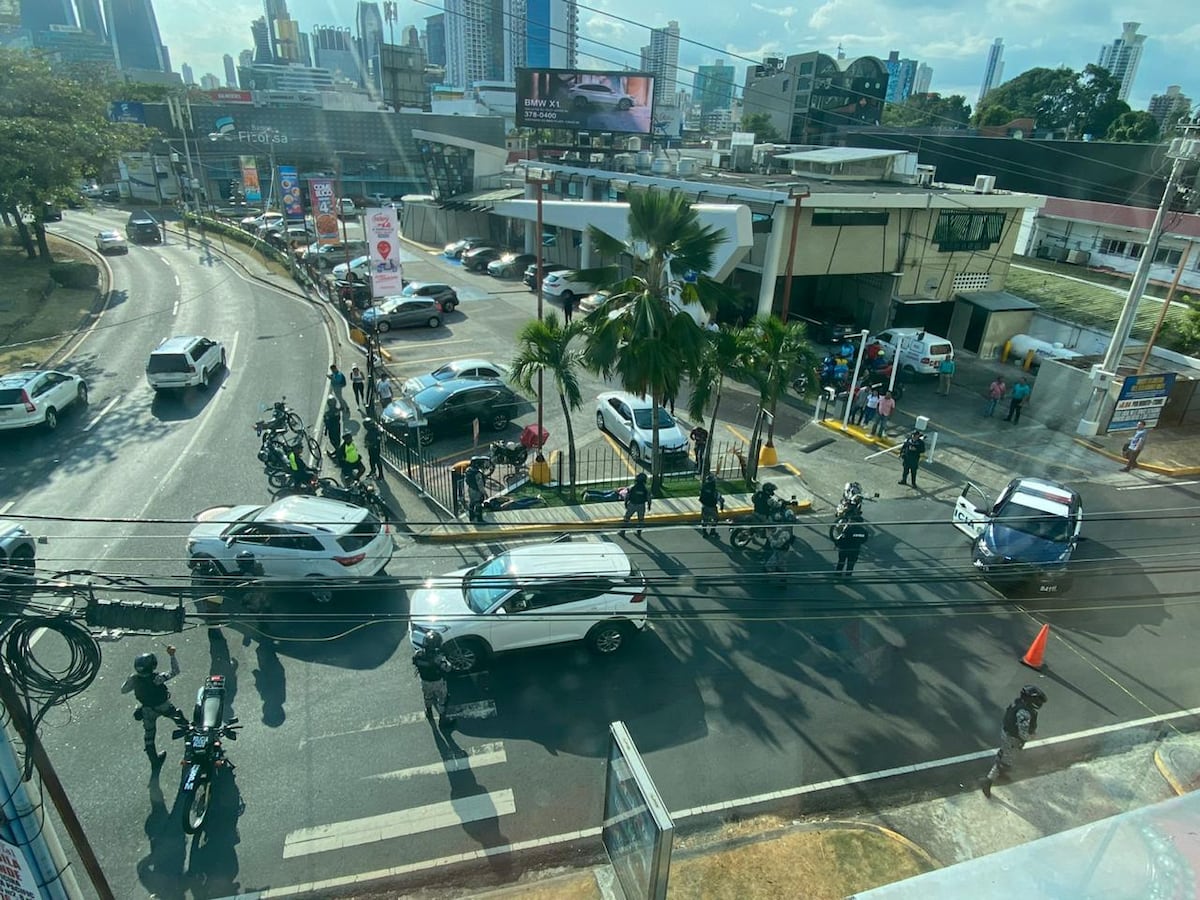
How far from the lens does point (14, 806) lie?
586 cm

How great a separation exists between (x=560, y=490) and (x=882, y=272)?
20551mm

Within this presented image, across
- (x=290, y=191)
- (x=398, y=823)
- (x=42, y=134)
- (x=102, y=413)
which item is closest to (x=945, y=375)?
(x=398, y=823)

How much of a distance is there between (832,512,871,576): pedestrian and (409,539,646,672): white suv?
450cm

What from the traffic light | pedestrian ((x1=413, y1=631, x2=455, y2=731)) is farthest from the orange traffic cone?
the traffic light

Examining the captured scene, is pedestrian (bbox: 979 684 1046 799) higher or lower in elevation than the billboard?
lower

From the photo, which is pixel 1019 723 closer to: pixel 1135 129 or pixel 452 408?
pixel 452 408

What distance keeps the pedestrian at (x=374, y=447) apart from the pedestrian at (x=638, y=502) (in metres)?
6.49

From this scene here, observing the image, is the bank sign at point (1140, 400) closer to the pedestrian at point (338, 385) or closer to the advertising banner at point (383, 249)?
the advertising banner at point (383, 249)

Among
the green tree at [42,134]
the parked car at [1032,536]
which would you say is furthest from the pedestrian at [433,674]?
the green tree at [42,134]

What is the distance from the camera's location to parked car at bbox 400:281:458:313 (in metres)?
32.2

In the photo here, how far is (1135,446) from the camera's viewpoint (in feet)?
63.7

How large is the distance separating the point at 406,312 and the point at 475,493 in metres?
18.0

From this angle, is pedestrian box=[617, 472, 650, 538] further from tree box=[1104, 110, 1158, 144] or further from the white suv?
tree box=[1104, 110, 1158, 144]

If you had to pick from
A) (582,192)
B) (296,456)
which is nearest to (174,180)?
(582,192)
